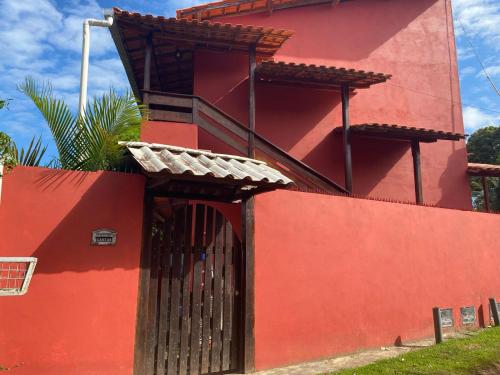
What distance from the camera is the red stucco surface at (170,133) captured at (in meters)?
6.37

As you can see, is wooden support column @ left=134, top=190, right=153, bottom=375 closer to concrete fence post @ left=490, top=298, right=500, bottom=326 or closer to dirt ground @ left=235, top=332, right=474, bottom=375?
dirt ground @ left=235, top=332, right=474, bottom=375

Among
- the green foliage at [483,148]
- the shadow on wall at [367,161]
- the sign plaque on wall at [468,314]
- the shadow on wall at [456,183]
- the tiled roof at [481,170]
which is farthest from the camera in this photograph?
the green foliage at [483,148]

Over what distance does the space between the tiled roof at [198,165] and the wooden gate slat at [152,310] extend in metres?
1.05

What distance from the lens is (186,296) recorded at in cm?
500

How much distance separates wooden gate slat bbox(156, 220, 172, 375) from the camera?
4.71 m

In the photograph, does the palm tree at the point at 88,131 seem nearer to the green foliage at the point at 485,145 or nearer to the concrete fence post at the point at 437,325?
the concrete fence post at the point at 437,325

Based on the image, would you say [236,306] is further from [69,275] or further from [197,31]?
[197,31]

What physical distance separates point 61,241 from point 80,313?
0.81 meters

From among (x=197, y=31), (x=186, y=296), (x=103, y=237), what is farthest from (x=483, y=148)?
(x=103, y=237)

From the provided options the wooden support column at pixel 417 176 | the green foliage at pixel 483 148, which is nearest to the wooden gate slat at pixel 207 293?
the wooden support column at pixel 417 176

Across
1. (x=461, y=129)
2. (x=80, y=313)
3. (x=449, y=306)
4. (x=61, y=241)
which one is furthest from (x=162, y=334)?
(x=461, y=129)

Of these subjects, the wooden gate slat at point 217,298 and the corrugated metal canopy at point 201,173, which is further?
the wooden gate slat at point 217,298

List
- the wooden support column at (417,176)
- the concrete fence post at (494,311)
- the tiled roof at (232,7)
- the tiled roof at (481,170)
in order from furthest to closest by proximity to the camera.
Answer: the tiled roof at (481,170)
the tiled roof at (232,7)
the wooden support column at (417,176)
the concrete fence post at (494,311)

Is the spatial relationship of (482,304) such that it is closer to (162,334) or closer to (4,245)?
(162,334)
